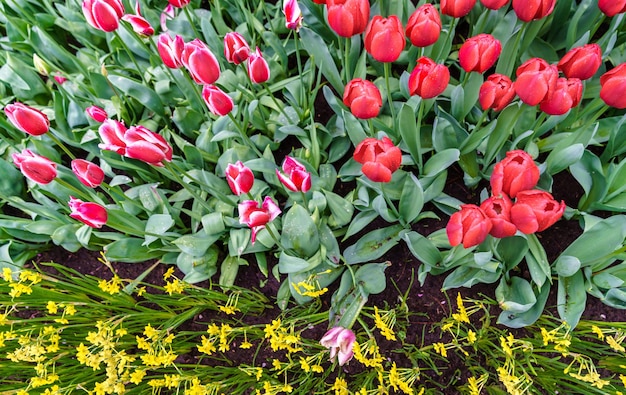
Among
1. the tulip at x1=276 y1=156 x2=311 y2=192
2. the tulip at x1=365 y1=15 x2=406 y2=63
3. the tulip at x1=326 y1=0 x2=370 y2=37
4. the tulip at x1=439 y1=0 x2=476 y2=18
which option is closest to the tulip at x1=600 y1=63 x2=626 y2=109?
the tulip at x1=439 y1=0 x2=476 y2=18

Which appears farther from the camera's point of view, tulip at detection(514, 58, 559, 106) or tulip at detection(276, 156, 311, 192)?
tulip at detection(276, 156, 311, 192)

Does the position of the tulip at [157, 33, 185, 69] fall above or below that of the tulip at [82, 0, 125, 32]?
below

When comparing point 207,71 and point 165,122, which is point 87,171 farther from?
point 165,122

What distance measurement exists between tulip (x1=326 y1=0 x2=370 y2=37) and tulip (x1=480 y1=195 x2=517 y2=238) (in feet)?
1.95

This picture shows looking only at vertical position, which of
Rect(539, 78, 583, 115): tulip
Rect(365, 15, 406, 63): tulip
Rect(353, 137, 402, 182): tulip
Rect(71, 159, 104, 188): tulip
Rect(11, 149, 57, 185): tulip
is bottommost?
Rect(71, 159, 104, 188): tulip

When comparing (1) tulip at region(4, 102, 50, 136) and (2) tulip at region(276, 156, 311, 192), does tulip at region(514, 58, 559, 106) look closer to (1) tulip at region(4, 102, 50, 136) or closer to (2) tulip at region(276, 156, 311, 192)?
(2) tulip at region(276, 156, 311, 192)

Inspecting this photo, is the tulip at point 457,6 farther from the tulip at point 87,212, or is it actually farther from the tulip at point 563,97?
the tulip at point 87,212

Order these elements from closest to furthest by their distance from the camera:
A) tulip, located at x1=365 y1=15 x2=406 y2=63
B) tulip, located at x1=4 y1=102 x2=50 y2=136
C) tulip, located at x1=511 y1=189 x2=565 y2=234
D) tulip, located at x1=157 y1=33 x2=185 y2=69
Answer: tulip, located at x1=511 y1=189 x2=565 y2=234 < tulip, located at x1=365 y1=15 x2=406 y2=63 < tulip, located at x1=4 y1=102 x2=50 y2=136 < tulip, located at x1=157 y1=33 x2=185 y2=69

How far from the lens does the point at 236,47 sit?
1.49 m

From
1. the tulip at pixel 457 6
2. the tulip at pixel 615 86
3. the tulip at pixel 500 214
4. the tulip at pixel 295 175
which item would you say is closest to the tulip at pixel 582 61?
the tulip at pixel 615 86

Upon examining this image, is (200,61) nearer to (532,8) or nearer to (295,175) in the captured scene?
(295,175)

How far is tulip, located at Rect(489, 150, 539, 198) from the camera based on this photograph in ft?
4.02

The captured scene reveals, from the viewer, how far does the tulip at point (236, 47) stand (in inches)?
58.5

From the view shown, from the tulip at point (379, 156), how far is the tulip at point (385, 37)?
0.23m
